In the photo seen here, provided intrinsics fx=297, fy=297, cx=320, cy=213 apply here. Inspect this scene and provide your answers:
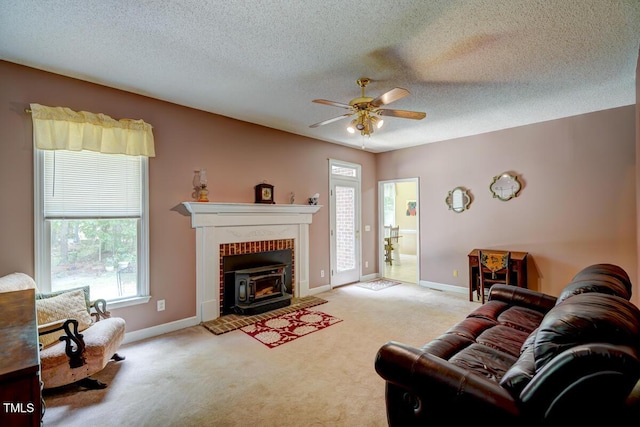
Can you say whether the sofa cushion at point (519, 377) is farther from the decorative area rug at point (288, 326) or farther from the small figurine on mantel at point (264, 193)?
the small figurine on mantel at point (264, 193)

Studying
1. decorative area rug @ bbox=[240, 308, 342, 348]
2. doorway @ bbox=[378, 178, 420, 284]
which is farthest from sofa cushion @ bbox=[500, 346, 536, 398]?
doorway @ bbox=[378, 178, 420, 284]

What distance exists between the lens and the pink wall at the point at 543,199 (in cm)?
383

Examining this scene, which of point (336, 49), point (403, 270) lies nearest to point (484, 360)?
point (336, 49)

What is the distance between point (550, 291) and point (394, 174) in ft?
10.7

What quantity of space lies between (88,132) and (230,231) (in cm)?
188

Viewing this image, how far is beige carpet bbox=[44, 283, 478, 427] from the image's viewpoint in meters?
2.07

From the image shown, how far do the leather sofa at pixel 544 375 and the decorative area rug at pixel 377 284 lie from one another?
145 inches

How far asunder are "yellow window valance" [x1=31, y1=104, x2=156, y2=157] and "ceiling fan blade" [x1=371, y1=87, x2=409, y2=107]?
8.25 feet

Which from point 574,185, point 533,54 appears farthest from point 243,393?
point 574,185

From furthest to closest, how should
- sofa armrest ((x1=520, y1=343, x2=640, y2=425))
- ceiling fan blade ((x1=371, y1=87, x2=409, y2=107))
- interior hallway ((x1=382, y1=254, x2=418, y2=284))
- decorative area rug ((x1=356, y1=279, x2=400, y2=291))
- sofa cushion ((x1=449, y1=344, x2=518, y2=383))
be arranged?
interior hallway ((x1=382, y1=254, x2=418, y2=284)), decorative area rug ((x1=356, y1=279, x2=400, y2=291)), ceiling fan blade ((x1=371, y1=87, x2=409, y2=107)), sofa cushion ((x1=449, y1=344, x2=518, y2=383)), sofa armrest ((x1=520, y1=343, x2=640, y2=425))

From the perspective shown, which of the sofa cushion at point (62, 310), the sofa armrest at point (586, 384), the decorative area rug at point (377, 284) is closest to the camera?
the sofa armrest at point (586, 384)

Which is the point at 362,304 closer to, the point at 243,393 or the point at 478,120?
the point at 243,393

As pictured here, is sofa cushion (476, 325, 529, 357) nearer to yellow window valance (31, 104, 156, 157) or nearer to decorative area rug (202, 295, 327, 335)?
decorative area rug (202, 295, 327, 335)

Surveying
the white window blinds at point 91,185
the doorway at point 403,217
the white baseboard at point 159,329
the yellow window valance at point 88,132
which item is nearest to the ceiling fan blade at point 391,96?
the yellow window valance at point 88,132
